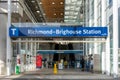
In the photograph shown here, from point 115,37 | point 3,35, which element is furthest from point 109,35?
point 3,35

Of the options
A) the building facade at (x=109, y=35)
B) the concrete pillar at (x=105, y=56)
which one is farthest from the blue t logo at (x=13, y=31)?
the concrete pillar at (x=105, y=56)

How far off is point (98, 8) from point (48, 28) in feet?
28.9

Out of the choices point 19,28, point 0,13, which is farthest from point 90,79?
point 0,13

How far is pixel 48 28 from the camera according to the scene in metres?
36.5

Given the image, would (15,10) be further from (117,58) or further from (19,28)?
(117,58)

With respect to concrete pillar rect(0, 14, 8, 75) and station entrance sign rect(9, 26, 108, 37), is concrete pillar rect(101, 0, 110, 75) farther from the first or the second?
concrete pillar rect(0, 14, 8, 75)

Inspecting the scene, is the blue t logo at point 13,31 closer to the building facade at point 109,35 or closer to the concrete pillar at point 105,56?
the building facade at point 109,35

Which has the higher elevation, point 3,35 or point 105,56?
point 3,35

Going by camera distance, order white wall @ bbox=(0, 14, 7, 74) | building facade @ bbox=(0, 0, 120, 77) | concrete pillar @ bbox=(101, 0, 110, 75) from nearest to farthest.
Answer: building facade @ bbox=(0, 0, 120, 77)
concrete pillar @ bbox=(101, 0, 110, 75)
white wall @ bbox=(0, 14, 7, 74)

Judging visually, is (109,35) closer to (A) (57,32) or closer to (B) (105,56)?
(B) (105,56)

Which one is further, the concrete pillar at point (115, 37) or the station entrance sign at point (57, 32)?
the station entrance sign at point (57, 32)

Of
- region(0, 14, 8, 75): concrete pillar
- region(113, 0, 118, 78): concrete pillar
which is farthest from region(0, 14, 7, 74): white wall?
region(113, 0, 118, 78): concrete pillar

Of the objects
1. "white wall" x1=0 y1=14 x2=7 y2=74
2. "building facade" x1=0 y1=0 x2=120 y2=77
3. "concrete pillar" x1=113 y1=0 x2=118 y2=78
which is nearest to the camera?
"concrete pillar" x1=113 y1=0 x2=118 y2=78

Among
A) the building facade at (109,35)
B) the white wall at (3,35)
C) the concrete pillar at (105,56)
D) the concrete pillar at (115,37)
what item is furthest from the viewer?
the white wall at (3,35)
